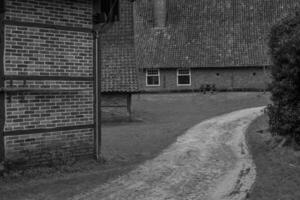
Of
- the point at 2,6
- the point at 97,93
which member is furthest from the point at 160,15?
the point at 2,6

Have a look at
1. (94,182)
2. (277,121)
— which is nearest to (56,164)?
(94,182)

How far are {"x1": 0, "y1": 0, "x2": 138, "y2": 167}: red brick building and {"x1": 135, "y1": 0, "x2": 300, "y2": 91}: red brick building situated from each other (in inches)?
956

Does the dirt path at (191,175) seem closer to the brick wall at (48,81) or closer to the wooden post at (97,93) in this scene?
the wooden post at (97,93)

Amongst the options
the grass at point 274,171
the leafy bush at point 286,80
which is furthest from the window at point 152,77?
the leafy bush at point 286,80

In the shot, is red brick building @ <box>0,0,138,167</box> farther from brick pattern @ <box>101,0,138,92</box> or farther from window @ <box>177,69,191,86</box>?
window @ <box>177,69,191,86</box>

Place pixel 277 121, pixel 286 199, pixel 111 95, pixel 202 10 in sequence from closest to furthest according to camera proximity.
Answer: pixel 286 199, pixel 277 121, pixel 111 95, pixel 202 10

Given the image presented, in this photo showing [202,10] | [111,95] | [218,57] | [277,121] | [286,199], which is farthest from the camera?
[202,10]

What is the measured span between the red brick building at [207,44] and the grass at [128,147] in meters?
4.10

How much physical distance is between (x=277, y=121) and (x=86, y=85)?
5143mm

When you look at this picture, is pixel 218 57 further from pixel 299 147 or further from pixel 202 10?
pixel 299 147

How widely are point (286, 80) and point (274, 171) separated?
333cm

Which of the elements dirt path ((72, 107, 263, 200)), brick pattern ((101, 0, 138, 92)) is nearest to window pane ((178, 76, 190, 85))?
brick pattern ((101, 0, 138, 92))

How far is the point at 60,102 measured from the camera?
1098 centimetres

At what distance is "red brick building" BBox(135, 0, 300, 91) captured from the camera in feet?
118
